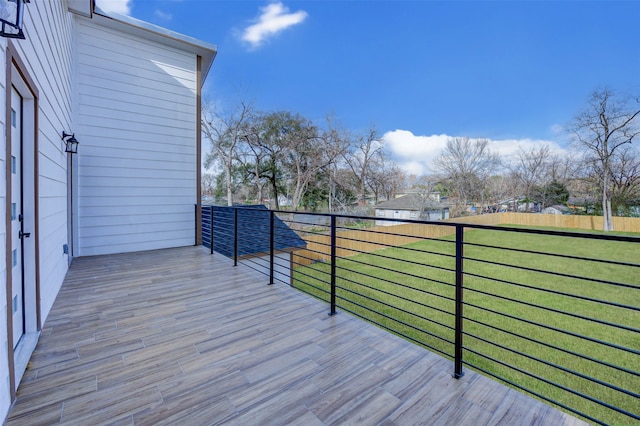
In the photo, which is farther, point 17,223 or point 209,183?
point 209,183

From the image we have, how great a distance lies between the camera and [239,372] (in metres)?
1.82

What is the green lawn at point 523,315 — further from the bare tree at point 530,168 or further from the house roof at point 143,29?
the bare tree at point 530,168

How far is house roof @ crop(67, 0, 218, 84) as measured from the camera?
4138 millimetres

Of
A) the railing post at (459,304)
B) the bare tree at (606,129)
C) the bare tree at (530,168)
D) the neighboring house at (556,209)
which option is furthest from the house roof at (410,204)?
the railing post at (459,304)

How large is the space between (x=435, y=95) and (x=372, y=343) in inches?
1015

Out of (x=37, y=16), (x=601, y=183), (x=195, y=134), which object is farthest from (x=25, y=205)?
(x=601, y=183)

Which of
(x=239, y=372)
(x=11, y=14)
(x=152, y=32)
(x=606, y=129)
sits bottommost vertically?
(x=239, y=372)

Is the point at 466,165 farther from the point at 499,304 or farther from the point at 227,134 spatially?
the point at 227,134

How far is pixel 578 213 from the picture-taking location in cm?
2216

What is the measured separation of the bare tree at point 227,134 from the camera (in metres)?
16.7

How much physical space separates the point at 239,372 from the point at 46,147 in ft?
8.62

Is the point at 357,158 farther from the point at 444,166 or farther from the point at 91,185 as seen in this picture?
the point at 91,185

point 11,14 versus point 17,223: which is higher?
point 11,14

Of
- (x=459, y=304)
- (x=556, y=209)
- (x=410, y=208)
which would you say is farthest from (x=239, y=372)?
(x=556, y=209)
